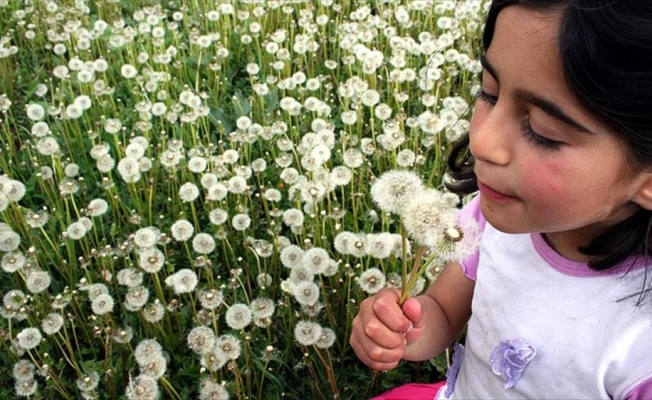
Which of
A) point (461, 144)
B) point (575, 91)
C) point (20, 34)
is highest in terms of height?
point (575, 91)

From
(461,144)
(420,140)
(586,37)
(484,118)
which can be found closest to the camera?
(586,37)

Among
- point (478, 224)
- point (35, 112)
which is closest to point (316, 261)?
point (478, 224)

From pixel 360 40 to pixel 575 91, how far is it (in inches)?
67.8

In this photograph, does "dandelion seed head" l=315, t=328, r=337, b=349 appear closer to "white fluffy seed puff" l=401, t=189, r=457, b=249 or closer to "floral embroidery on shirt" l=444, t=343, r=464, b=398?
"floral embroidery on shirt" l=444, t=343, r=464, b=398

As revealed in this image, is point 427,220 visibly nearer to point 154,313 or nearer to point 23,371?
point 154,313

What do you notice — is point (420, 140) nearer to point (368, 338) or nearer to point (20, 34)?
point (368, 338)

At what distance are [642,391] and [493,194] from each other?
312mm

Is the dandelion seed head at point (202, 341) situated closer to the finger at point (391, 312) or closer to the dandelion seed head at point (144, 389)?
the dandelion seed head at point (144, 389)

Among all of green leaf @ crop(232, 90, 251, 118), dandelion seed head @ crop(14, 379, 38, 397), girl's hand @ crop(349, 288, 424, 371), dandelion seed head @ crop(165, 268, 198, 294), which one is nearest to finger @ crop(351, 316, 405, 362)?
girl's hand @ crop(349, 288, 424, 371)

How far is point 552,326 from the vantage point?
980 millimetres

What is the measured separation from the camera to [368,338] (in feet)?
3.41

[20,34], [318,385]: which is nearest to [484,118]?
[318,385]

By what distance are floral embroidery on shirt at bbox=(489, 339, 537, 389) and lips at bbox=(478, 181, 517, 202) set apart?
264 millimetres

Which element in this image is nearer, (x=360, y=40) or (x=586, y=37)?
(x=586, y=37)
